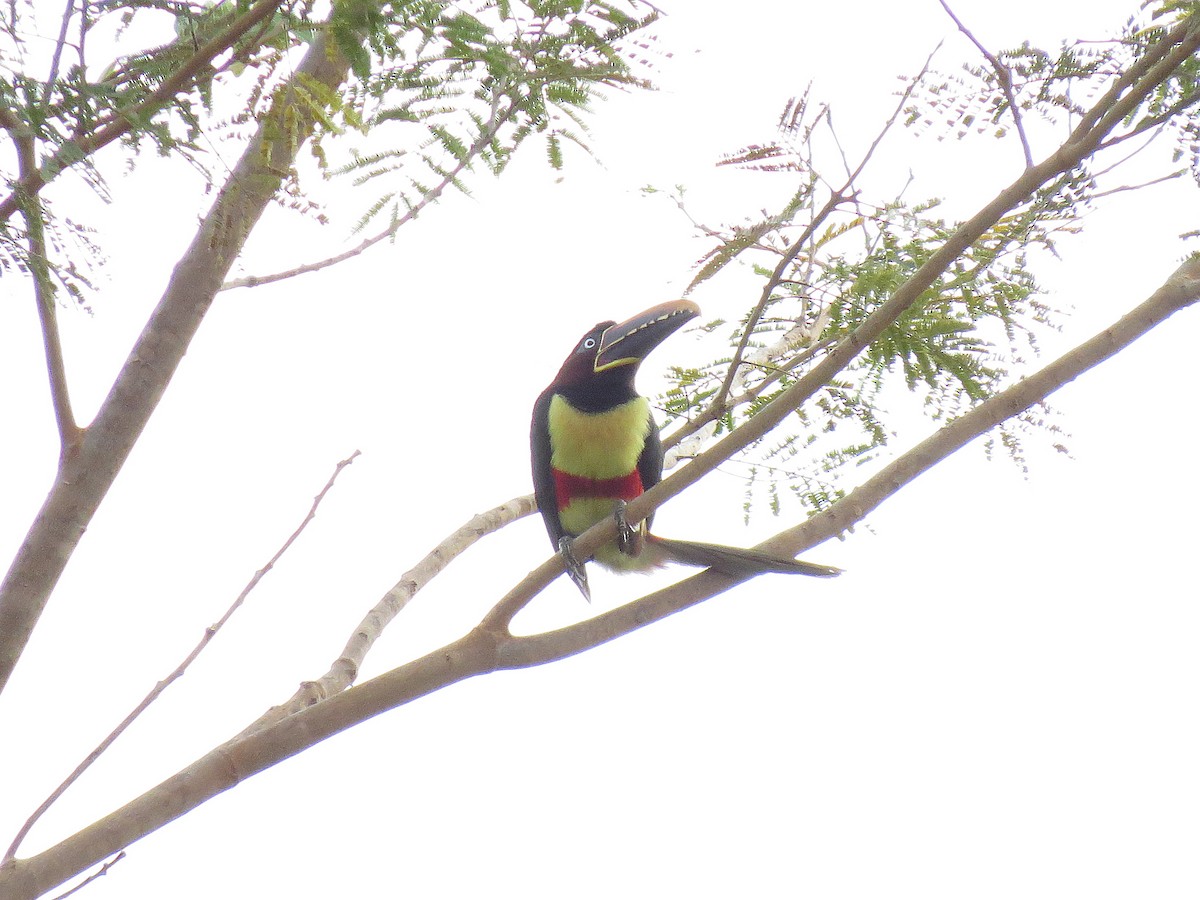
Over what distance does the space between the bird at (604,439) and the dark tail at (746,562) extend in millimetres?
226

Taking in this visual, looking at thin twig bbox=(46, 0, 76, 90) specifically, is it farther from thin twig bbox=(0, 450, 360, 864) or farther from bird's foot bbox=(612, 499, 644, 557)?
bird's foot bbox=(612, 499, 644, 557)

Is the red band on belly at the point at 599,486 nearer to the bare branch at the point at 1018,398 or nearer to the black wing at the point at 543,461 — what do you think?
the black wing at the point at 543,461

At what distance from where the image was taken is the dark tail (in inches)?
147

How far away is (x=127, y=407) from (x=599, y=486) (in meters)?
1.89

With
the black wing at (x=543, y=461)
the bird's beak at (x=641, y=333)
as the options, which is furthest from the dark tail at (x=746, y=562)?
the black wing at (x=543, y=461)

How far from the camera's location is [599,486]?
4.81 meters

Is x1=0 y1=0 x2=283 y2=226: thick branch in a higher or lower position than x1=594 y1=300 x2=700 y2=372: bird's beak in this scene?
lower

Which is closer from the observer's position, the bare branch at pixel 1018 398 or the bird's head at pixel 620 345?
the bare branch at pixel 1018 398

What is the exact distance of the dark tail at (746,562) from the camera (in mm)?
3736

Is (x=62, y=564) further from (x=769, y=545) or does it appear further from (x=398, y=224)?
(x=769, y=545)

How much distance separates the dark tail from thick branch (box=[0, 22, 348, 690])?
5.77 feet

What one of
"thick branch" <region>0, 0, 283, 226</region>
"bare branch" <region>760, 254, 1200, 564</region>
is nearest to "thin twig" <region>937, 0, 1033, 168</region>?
"bare branch" <region>760, 254, 1200, 564</region>

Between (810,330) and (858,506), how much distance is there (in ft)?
3.19

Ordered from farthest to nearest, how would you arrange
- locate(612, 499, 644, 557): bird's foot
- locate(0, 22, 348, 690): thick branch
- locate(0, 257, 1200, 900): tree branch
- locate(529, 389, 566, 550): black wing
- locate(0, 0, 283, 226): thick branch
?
locate(529, 389, 566, 550): black wing < locate(612, 499, 644, 557): bird's foot < locate(0, 22, 348, 690): thick branch < locate(0, 257, 1200, 900): tree branch < locate(0, 0, 283, 226): thick branch
